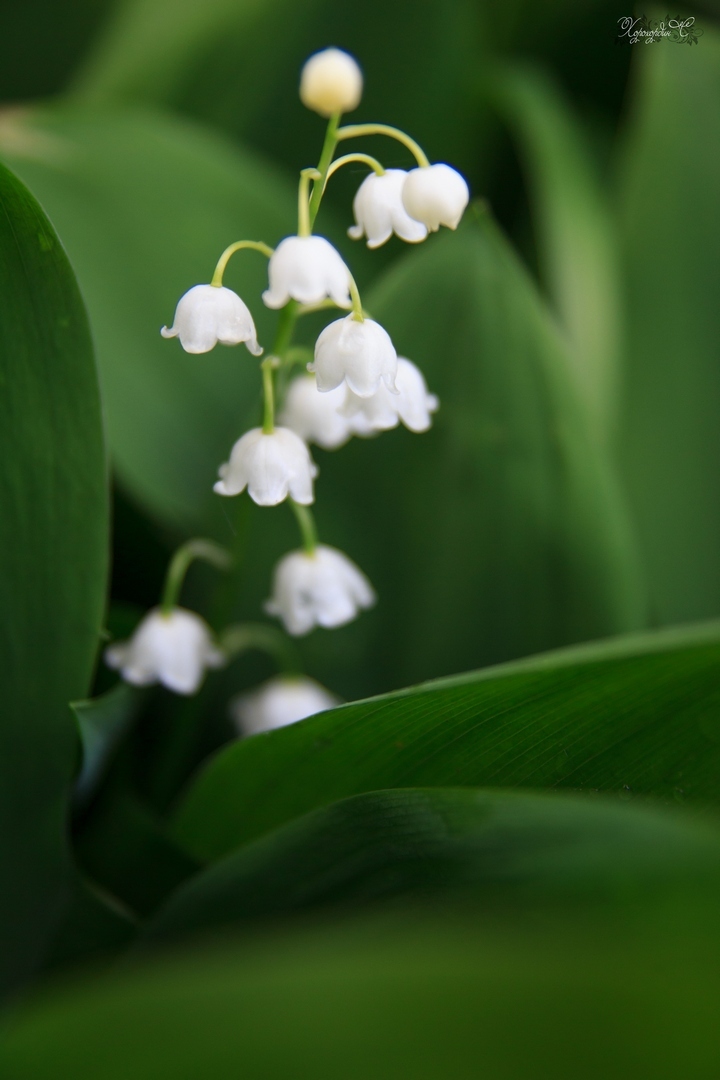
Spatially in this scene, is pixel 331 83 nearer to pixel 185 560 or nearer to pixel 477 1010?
pixel 185 560

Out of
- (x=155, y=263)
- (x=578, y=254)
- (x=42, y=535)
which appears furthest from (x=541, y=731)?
(x=578, y=254)

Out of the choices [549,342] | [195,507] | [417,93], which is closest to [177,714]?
[195,507]

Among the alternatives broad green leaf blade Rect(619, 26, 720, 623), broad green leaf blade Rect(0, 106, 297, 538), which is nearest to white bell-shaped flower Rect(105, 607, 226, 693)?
broad green leaf blade Rect(0, 106, 297, 538)

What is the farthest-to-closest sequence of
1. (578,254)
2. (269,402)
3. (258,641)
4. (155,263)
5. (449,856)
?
(578,254) → (155,263) → (258,641) → (269,402) → (449,856)

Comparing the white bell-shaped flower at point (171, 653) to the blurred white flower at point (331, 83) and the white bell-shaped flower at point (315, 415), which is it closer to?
the white bell-shaped flower at point (315, 415)

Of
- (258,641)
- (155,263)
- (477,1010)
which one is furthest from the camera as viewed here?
(155,263)

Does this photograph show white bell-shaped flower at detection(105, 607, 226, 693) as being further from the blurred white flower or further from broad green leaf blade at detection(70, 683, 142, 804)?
the blurred white flower

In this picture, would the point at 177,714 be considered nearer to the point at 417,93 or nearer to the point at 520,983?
the point at 520,983
